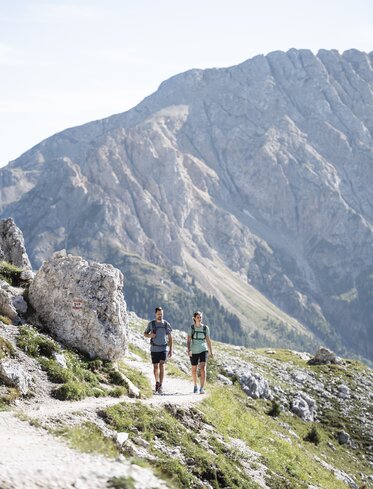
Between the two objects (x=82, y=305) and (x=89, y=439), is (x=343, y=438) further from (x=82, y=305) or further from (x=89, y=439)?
(x=89, y=439)

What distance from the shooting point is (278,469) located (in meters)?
25.3

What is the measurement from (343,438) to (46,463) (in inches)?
1579

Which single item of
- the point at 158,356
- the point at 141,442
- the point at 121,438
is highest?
the point at 158,356

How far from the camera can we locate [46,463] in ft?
49.9

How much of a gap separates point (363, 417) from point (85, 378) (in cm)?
3790

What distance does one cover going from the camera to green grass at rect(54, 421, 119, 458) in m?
17.1

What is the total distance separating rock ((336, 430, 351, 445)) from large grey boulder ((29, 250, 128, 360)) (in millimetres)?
28580

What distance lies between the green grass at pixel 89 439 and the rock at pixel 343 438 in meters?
36.0

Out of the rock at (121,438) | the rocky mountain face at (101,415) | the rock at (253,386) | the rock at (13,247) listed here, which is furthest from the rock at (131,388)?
the rock at (253,386)

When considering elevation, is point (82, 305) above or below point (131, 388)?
above

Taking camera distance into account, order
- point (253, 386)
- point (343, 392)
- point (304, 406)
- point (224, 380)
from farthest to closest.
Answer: point (343, 392)
point (304, 406)
point (253, 386)
point (224, 380)

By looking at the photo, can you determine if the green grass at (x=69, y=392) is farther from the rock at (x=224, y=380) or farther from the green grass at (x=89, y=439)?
the rock at (x=224, y=380)

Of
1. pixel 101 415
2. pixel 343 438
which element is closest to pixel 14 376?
pixel 101 415

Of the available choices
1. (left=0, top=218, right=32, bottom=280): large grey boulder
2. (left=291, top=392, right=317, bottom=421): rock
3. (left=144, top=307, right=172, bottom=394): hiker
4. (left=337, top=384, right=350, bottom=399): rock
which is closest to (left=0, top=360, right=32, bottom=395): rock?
(left=144, top=307, right=172, bottom=394): hiker
